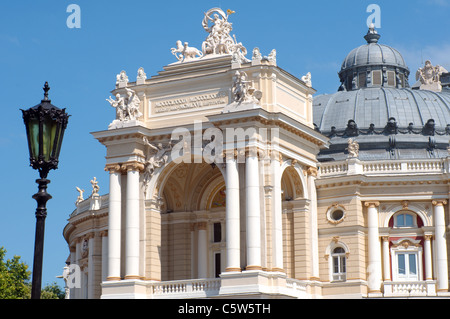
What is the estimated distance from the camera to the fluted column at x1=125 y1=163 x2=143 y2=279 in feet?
145

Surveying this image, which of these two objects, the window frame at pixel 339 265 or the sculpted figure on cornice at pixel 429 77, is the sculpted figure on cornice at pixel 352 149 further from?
the sculpted figure on cornice at pixel 429 77

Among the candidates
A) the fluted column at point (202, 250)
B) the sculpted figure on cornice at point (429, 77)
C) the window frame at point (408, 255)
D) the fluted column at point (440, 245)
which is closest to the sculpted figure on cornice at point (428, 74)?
the sculpted figure on cornice at point (429, 77)

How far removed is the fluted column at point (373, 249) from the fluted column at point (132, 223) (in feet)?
40.1

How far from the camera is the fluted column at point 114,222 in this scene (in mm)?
44500

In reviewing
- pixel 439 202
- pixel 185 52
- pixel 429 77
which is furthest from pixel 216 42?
pixel 429 77

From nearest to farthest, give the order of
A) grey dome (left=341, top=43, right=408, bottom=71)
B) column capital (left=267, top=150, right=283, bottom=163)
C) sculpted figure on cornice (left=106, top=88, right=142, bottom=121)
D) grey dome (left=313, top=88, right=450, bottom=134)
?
1. column capital (left=267, top=150, right=283, bottom=163)
2. sculpted figure on cornice (left=106, top=88, right=142, bottom=121)
3. grey dome (left=313, top=88, right=450, bottom=134)
4. grey dome (left=341, top=43, right=408, bottom=71)

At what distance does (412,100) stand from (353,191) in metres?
11.4

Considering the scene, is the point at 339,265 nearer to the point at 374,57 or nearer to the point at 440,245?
the point at 440,245

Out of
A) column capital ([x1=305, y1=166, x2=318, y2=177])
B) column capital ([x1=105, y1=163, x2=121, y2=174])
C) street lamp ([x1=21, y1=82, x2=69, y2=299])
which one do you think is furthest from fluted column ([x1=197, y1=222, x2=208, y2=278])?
street lamp ([x1=21, y1=82, x2=69, y2=299])

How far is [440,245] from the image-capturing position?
48.8 meters

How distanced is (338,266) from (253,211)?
868 centimetres

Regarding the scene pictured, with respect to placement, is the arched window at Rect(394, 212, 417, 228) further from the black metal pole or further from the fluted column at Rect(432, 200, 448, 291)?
the black metal pole

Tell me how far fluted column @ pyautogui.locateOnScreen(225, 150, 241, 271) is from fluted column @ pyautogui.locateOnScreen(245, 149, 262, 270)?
1.78 ft
